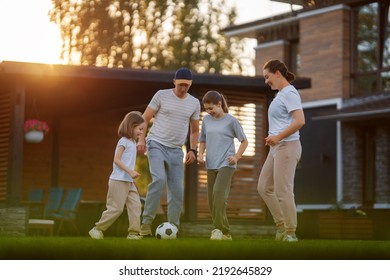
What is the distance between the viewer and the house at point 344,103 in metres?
23.4

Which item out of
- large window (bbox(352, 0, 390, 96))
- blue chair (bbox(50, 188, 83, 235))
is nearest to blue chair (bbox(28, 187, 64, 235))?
blue chair (bbox(50, 188, 83, 235))

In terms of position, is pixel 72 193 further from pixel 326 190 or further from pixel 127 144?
pixel 326 190

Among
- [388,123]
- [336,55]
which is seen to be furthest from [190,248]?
[336,55]

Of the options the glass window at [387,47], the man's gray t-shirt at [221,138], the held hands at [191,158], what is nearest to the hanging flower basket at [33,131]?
the held hands at [191,158]

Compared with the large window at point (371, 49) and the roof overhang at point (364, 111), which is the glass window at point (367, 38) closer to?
the large window at point (371, 49)

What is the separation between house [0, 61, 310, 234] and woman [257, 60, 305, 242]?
18.1ft

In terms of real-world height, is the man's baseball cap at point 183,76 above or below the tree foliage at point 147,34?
below

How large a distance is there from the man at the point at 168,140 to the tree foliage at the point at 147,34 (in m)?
25.6

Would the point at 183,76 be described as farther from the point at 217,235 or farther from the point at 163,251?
the point at 163,251

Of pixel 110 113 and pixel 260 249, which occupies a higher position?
pixel 110 113

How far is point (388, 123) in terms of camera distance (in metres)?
23.0

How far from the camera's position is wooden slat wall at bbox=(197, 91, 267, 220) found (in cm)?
1605

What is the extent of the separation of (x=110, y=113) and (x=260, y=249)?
12.1 m
